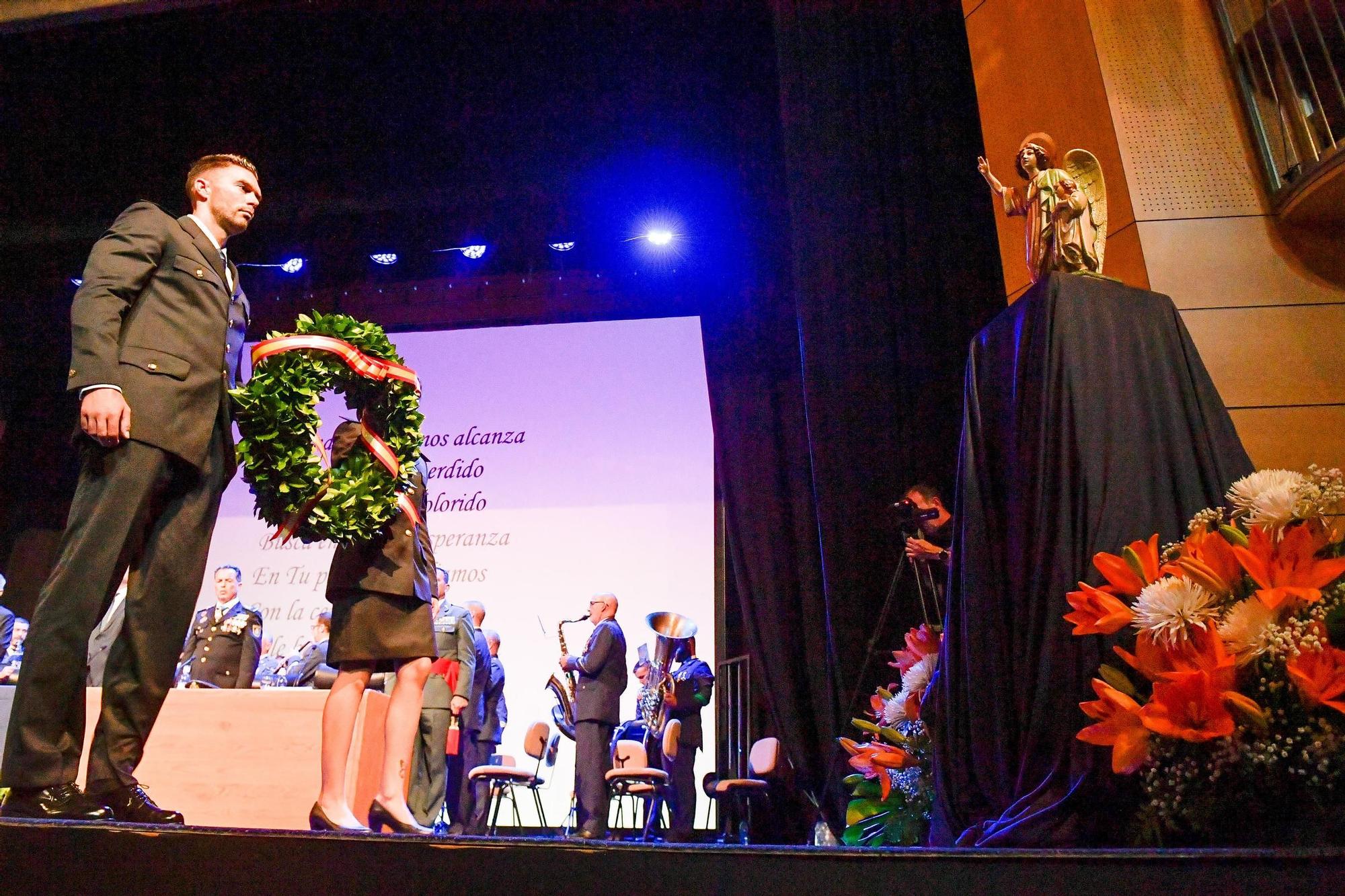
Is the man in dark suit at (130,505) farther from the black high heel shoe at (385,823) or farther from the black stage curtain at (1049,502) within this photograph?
the black stage curtain at (1049,502)

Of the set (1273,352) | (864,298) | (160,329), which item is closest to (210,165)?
(160,329)

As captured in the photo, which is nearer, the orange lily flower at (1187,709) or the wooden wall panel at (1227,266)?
the orange lily flower at (1187,709)

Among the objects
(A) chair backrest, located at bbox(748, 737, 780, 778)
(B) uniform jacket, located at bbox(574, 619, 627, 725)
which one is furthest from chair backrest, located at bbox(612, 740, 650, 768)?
(A) chair backrest, located at bbox(748, 737, 780, 778)

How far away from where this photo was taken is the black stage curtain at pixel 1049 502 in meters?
1.89

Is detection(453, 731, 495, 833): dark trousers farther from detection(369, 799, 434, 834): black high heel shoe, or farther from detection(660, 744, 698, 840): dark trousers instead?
detection(369, 799, 434, 834): black high heel shoe

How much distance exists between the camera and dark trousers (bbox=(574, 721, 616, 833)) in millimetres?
5289

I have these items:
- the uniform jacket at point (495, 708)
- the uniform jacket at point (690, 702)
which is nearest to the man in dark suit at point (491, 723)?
the uniform jacket at point (495, 708)

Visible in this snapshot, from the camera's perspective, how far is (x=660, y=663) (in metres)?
6.38

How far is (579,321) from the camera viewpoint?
25.6 feet

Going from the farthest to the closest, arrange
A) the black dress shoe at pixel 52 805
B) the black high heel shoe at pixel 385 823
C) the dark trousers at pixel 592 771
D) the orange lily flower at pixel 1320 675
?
the dark trousers at pixel 592 771 → the black high heel shoe at pixel 385 823 → the black dress shoe at pixel 52 805 → the orange lily flower at pixel 1320 675

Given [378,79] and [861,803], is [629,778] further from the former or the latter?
[378,79]

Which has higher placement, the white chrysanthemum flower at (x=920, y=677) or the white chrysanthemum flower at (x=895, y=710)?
the white chrysanthemum flower at (x=920, y=677)

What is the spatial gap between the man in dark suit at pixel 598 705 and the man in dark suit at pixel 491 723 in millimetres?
1058

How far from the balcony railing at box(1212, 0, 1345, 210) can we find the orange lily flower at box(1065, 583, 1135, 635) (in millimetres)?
2698
